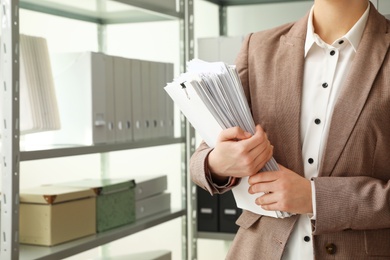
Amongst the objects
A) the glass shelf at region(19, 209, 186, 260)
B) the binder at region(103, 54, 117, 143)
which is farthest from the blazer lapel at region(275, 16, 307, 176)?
the binder at region(103, 54, 117, 143)

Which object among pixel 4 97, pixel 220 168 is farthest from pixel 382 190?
pixel 4 97

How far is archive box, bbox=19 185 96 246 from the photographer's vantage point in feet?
6.24

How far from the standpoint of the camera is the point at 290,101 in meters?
1.22

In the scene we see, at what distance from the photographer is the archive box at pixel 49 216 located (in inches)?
74.9

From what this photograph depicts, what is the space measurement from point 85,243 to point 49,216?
17 cm

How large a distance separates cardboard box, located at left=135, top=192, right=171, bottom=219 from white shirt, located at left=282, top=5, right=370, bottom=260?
124 centimetres

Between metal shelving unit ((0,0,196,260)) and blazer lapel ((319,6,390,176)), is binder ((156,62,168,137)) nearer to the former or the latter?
metal shelving unit ((0,0,196,260))

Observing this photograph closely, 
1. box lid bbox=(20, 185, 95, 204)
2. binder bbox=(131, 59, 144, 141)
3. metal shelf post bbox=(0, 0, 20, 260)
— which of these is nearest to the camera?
metal shelf post bbox=(0, 0, 20, 260)

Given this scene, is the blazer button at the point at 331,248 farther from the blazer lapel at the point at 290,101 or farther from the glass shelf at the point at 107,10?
the glass shelf at the point at 107,10

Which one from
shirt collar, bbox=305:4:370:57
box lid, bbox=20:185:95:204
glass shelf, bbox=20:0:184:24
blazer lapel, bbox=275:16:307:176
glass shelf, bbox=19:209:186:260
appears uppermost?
glass shelf, bbox=20:0:184:24

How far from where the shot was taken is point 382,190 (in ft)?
3.69

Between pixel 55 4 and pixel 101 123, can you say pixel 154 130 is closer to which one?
pixel 101 123

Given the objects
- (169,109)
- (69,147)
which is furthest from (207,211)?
(69,147)

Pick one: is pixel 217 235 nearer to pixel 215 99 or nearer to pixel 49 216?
pixel 49 216
